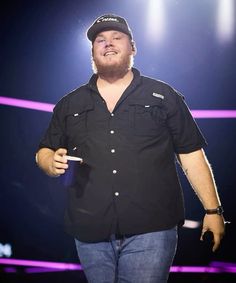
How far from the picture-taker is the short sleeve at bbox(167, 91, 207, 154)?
6.73ft

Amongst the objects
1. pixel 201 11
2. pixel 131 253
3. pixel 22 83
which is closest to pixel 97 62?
pixel 131 253

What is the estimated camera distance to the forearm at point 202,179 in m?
2.04

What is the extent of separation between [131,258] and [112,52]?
112cm

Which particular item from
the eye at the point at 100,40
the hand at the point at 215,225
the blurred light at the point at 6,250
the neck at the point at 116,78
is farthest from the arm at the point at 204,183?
the blurred light at the point at 6,250

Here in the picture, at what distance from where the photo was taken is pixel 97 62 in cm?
218

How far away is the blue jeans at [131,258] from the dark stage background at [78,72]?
161cm

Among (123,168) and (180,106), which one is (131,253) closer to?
(123,168)

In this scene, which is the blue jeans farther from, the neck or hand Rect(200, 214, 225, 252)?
the neck

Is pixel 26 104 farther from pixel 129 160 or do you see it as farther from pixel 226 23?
pixel 226 23

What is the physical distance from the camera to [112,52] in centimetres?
216

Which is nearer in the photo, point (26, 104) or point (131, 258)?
point (131, 258)

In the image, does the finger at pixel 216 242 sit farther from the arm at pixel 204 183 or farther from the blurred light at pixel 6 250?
the blurred light at pixel 6 250

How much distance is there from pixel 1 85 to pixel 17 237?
1.41m

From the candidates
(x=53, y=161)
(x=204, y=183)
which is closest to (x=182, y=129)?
(x=204, y=183)
